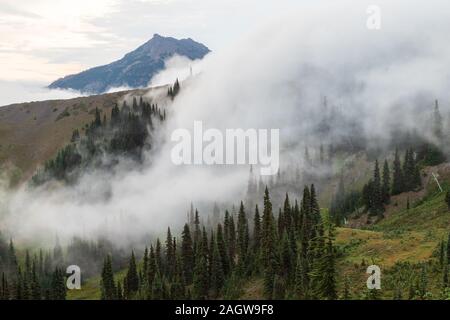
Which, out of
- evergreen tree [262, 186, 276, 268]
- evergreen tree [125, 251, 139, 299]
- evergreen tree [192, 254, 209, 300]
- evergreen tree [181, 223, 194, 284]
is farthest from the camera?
evergreen tree [125, 251, 139, 299]

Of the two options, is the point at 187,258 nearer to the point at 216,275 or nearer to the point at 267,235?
the point at 216,275

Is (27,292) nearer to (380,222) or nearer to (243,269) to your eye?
(243,269)

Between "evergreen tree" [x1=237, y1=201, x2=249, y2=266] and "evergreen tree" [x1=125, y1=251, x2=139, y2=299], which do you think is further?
"evergreen tree" [x1=125, y1=251, x2=139, y2=299]

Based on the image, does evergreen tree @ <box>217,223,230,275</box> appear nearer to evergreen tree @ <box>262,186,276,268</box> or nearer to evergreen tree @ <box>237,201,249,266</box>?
evergreen tree @ <box>237,201,249,266</box>

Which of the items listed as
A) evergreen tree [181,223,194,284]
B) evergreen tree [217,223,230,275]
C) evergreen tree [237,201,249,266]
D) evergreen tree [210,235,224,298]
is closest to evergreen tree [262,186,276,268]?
evergreen tree [237,201,249,266]

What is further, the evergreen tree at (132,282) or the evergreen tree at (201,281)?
the evergreen tree at (132,282)

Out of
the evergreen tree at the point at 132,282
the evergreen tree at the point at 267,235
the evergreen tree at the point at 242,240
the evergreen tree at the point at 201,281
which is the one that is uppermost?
the evergreen tree at the point at 267,235

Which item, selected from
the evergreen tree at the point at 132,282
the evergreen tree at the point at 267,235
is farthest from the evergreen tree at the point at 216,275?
the evergreen tree at the point at 132,282

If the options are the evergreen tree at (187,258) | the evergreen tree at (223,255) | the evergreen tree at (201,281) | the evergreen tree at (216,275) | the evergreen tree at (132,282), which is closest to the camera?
the evergreen tree at (201,281)

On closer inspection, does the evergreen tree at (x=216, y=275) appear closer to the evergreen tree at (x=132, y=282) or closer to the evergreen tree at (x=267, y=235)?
the evergreen tree at (x=267, y=235)

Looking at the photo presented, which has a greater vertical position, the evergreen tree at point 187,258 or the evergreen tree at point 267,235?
the evergreen tree at point 267,235

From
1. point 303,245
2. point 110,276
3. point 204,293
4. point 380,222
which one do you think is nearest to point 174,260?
point 110,276

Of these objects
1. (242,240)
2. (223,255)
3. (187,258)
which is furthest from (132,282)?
(242,240)

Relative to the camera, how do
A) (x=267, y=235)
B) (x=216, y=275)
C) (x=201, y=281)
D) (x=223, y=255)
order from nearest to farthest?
(x=267, y=235), (x=201, y=281), (x=216, y=275), (x=223, y=255)
